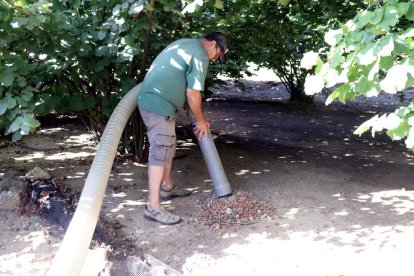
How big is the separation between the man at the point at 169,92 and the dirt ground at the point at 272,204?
0.38 metres

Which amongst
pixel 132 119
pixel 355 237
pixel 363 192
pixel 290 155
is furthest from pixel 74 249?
pixel 290 155

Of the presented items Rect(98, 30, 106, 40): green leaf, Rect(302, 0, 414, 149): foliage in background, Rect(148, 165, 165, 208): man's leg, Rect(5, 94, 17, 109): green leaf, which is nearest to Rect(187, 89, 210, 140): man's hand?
Rect(148, 165, 165, 208): man's leg

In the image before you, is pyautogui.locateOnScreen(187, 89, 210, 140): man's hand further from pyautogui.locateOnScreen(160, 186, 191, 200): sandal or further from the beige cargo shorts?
pyautogui.locateOnScreen(160, 186, 191, 200): sandal

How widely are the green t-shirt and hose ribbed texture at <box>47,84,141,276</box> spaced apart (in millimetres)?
293

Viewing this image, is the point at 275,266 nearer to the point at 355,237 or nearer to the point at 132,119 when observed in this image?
the point at 355,237

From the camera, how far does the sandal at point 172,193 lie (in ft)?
14.5

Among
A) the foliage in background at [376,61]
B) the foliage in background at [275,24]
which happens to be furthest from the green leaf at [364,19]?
the foliage in background at [275,24]

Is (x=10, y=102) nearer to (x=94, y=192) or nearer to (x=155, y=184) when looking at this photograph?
(x=94, y=192)

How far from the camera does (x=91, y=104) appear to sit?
4805 mm

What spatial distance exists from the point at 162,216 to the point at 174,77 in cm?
119

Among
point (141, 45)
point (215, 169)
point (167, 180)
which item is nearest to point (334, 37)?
point (215, 169)

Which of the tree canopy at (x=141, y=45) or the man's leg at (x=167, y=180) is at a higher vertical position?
the tree canopy at (x=141, y=45)

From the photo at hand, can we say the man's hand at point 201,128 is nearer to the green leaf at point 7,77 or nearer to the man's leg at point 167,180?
the man's leg at point 167,180

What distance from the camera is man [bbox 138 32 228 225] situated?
3775 millimetres
